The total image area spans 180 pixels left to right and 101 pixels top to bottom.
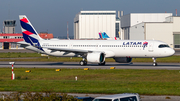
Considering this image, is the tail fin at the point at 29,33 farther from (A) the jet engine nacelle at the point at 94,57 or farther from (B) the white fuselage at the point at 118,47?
(A) the jet engine nacelle at the point at 94,57

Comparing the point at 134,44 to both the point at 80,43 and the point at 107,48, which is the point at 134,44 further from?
the point at 80,43

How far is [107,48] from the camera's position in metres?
43.7

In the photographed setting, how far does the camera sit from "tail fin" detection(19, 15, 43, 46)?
46.4 m

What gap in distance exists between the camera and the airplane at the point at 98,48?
1641 inches

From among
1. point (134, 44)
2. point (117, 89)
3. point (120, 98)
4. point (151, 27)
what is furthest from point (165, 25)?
point (120, 98)

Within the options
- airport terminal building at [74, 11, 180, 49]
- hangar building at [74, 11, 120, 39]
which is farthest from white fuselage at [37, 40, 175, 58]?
hangar building at [74, 11, 120, 39]

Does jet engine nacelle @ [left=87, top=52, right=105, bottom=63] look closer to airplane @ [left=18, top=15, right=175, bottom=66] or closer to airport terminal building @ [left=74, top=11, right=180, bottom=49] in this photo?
airplane @ [left=18, top=15, right=175, bottom=66]

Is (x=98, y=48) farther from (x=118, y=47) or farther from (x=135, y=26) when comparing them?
(x=135, y=26)

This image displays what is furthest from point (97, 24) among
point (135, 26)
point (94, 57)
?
point (94, 57)

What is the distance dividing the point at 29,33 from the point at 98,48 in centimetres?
1194

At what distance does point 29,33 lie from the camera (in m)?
46.6

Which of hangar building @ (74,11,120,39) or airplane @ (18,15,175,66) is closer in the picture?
airplane @ (18,15,175,66)

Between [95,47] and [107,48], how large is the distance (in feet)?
6.43

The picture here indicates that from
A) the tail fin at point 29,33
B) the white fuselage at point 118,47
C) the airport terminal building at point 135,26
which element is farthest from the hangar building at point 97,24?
the white fuselage at point 118,47
